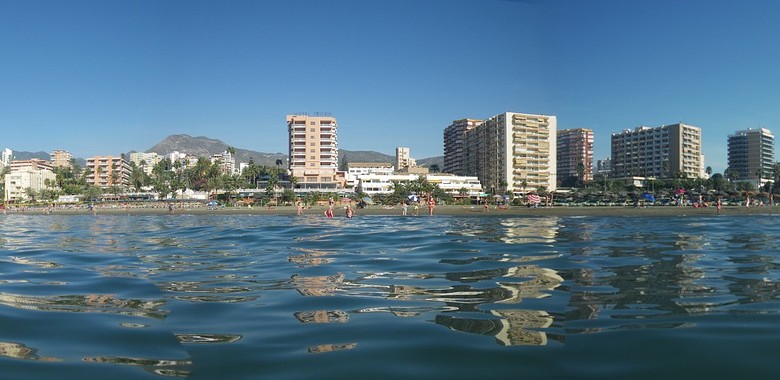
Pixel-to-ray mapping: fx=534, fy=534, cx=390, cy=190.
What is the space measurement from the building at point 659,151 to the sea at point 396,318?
148813 mm

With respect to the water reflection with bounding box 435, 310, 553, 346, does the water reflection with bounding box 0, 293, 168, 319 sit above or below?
below

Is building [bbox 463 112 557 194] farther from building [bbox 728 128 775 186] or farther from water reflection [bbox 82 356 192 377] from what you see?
water reflection [bbox 82 356 192 377]

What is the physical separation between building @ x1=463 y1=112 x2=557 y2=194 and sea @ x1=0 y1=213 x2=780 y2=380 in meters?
114

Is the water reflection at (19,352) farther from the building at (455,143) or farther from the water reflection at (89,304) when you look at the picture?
the building at (455,143)

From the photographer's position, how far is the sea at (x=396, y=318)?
370 cm

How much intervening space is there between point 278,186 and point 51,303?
11331cm

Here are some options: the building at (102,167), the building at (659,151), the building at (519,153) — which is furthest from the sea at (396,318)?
the building at (102,167)

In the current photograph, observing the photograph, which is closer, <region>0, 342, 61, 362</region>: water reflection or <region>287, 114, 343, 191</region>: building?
<region>0, 342, 61, 362</region>: water reflection

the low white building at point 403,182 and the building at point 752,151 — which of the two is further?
the building at point 752,151

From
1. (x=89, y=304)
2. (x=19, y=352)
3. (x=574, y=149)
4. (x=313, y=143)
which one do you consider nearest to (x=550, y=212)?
(x=89, y=304)

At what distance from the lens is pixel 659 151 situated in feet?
508

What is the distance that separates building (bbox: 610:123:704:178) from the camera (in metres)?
150

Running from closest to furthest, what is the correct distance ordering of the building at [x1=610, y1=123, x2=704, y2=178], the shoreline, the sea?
the sea
the shoreline
the building at [x1=610, y1=123, x2=704, y2=178]

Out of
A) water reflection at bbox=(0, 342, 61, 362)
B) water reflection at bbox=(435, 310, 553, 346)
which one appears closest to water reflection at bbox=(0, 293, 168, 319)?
water reflection at bbox=(0, 342, 61, 362)
